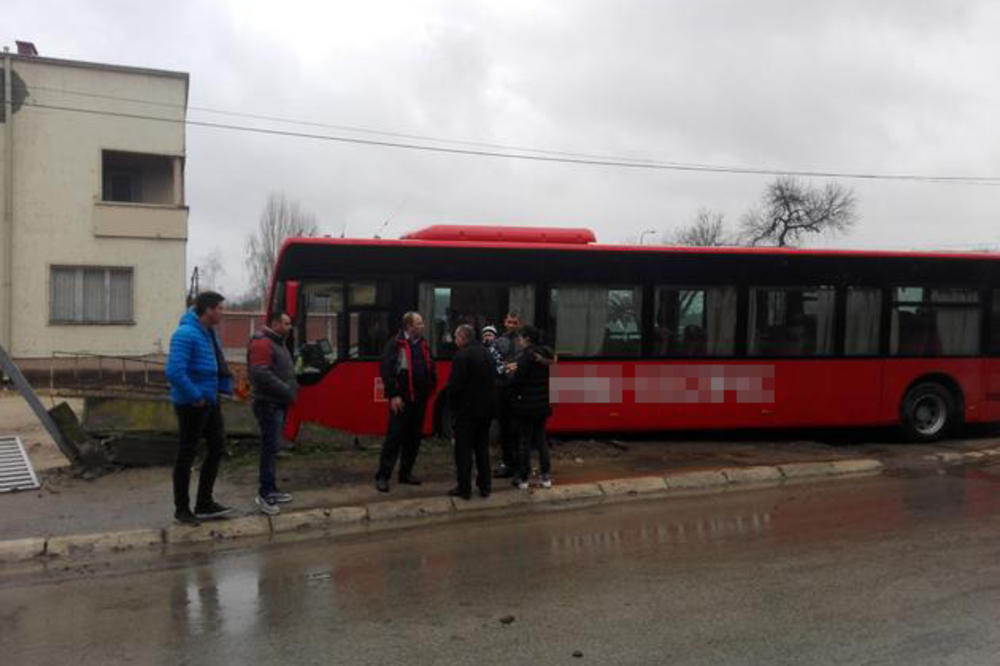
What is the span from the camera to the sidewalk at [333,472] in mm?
7121

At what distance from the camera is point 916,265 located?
453 inches

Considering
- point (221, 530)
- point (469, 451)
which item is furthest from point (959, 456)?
point (221, 530)

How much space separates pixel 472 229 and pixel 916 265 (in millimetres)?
6527

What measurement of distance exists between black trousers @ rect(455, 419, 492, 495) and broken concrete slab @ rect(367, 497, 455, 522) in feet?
0.90

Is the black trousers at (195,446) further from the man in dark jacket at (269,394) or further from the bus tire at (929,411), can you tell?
the bus tire at (929,411)

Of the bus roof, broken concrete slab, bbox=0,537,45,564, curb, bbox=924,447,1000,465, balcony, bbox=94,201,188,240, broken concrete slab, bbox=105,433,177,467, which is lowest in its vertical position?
broken concrete slab, bbox=0,537,45,564

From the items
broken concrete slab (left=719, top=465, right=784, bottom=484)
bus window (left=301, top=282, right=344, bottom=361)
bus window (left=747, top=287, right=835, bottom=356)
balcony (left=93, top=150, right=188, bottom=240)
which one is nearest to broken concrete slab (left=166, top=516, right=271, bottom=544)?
bus window (left=301, top=282, right=344, bottom=361)

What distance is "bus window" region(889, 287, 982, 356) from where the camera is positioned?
1147 centimetres

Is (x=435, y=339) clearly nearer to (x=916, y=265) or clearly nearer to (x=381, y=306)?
(x=381, y=306)

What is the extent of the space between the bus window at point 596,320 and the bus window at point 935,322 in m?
3.95

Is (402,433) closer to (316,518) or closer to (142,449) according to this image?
(316,518)

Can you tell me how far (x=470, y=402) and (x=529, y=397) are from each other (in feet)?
2.48

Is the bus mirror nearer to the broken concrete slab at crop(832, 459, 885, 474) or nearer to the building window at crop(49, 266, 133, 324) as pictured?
the broken concrete slab at crop(832, 459, 885, 474)

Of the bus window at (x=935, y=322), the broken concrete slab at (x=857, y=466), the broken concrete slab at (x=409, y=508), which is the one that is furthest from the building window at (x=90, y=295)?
the bus window at (x=935, y=322)
